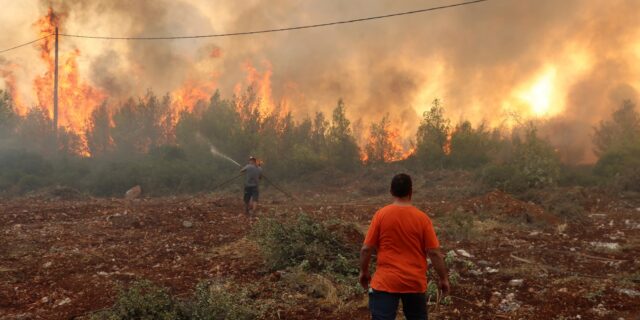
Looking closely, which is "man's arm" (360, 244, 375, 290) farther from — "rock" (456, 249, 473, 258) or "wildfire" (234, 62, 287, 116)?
"wildfire" (234, 62, 287, 116)

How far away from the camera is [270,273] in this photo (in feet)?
24.3

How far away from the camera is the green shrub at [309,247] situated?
288 inches

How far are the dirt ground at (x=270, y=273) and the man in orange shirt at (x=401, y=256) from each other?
217cm

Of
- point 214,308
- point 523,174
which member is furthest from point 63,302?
point 523,174

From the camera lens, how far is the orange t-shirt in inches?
139

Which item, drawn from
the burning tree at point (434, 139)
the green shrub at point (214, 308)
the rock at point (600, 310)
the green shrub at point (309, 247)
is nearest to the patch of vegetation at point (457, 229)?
the green shrub at point (309, 247)

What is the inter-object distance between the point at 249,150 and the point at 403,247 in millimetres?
26047

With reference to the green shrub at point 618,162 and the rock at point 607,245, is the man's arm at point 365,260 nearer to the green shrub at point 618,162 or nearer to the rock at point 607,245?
the rock at point 607,245

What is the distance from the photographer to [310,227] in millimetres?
8000

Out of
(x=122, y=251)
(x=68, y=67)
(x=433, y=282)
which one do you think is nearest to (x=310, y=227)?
(x=433, y=282)

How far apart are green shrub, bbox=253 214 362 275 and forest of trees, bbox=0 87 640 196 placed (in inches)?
487

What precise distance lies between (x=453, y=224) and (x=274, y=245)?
5548 mm

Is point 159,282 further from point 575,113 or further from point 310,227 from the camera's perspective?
point 575,113

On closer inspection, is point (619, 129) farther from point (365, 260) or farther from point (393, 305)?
point (393, 305)
